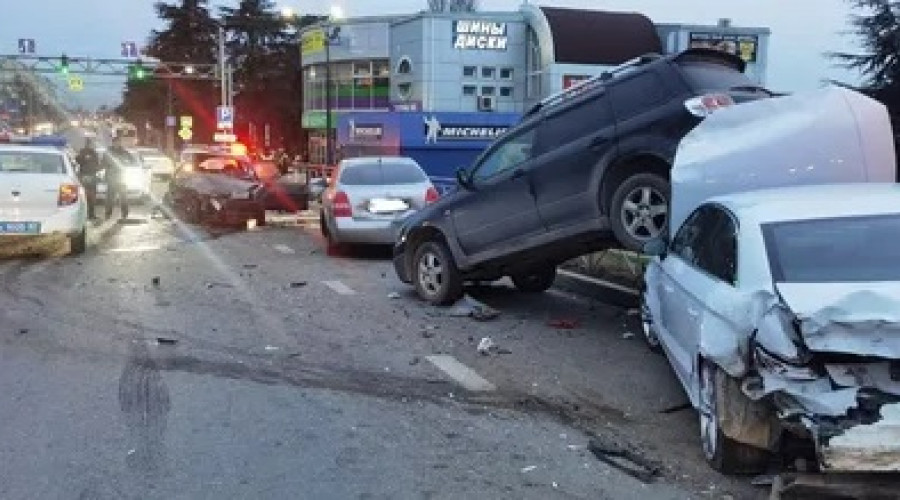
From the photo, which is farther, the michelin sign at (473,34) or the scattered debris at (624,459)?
the michelin sign at (473,34)

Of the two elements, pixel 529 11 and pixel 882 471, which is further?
pixel 529 11

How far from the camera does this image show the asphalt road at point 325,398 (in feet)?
16.7

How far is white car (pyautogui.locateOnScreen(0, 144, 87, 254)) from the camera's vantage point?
13453 mm

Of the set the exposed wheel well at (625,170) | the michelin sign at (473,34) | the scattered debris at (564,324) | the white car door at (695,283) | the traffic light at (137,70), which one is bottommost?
the scattered debris at (564,324)

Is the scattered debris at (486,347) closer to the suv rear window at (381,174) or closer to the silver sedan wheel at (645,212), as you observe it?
the silver sedan wheel at (645,212)

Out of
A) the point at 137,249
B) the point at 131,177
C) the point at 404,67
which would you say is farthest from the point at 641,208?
the point at 404,67

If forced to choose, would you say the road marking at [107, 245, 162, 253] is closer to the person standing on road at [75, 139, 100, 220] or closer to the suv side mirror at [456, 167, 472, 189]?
the person standing on road at [75, 139, 100, 220]

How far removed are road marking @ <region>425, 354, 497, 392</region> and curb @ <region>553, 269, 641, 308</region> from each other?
2613mm

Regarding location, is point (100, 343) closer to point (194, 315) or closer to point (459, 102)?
point (194, 315)

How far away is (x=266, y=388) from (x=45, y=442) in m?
1.67

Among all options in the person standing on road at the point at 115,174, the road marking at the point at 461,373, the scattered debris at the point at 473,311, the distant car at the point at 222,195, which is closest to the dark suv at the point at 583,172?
the scattered debris at the point at 473,311

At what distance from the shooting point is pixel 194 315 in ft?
32.7

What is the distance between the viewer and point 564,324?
9.55 meters

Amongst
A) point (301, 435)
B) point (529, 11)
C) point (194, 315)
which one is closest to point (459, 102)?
point (529, 11)
